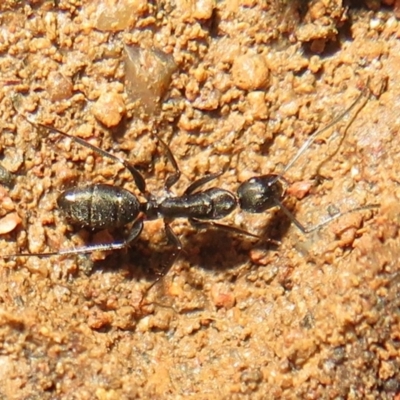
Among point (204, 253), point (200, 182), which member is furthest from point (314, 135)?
point (204, 253)

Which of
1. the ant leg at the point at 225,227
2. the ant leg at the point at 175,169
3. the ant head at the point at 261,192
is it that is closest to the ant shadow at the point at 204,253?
the ant leg at the point at 225,227

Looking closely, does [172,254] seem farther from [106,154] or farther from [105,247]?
[106,154]

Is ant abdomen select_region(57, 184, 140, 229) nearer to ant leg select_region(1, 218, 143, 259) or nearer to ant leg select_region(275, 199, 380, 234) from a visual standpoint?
ant leg select_region(1, 218, 143, 259)

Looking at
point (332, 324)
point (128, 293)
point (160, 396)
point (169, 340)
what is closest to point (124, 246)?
point (128, 293)

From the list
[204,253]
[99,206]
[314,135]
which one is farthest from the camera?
[204,253]

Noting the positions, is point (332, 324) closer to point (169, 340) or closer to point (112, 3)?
point (169, 340)

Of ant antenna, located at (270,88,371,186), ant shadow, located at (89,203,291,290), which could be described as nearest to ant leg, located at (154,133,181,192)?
ant shadow, located at (89,203,291,290)
